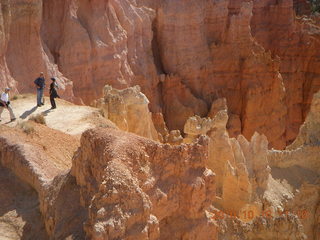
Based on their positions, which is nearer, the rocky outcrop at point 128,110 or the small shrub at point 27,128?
the small shrub at point 27,128

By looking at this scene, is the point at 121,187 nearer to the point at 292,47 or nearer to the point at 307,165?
the point at 307,165

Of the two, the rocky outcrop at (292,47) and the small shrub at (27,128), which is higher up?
the small shrub at (27,128)

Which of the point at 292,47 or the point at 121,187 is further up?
the point at 121,187

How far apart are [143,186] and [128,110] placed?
299 inches

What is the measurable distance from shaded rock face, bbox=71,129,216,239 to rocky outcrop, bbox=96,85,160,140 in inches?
239

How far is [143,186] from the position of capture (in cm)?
525

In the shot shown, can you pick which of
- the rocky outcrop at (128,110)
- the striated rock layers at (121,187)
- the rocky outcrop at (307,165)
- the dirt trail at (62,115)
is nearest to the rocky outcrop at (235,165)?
the rocky outcrop at (307,165)

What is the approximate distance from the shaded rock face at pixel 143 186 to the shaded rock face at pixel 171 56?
360 inches

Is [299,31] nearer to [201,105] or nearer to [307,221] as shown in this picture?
[201,105]

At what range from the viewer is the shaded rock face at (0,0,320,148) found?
15250 mm

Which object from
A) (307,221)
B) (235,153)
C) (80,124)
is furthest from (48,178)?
(307,221)

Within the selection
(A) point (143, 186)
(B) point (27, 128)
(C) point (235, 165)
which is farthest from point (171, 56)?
(A) point (143, 186)

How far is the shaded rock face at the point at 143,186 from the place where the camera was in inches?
190

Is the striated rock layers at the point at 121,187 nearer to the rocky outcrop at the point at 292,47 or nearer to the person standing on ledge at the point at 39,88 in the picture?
the person standing on ledge at the point at 39,88
